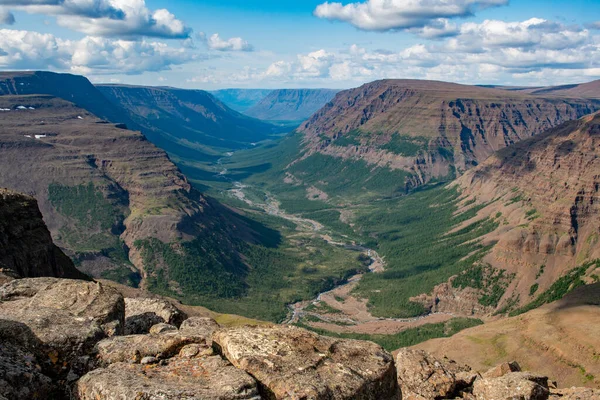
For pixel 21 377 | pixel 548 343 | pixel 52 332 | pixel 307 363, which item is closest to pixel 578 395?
pixel 307 363

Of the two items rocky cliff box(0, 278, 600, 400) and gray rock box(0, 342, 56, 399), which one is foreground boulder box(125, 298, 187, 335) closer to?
rocky cliff box(0, 278, 600, 400)

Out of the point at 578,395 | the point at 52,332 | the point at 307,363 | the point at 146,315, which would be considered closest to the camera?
the point at 307,363

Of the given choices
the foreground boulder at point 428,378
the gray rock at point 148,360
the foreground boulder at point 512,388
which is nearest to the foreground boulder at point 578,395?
the foreground boulder at point 512,388

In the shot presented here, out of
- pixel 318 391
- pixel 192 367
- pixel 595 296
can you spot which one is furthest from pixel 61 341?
pixel 595 296

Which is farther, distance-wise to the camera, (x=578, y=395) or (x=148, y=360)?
(x=578, y=395)

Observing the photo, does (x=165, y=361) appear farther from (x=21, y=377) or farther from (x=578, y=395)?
(x=578, y=395)

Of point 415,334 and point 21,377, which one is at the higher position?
point 21,377

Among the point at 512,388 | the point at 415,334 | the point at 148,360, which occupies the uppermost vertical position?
the point at 148,360
